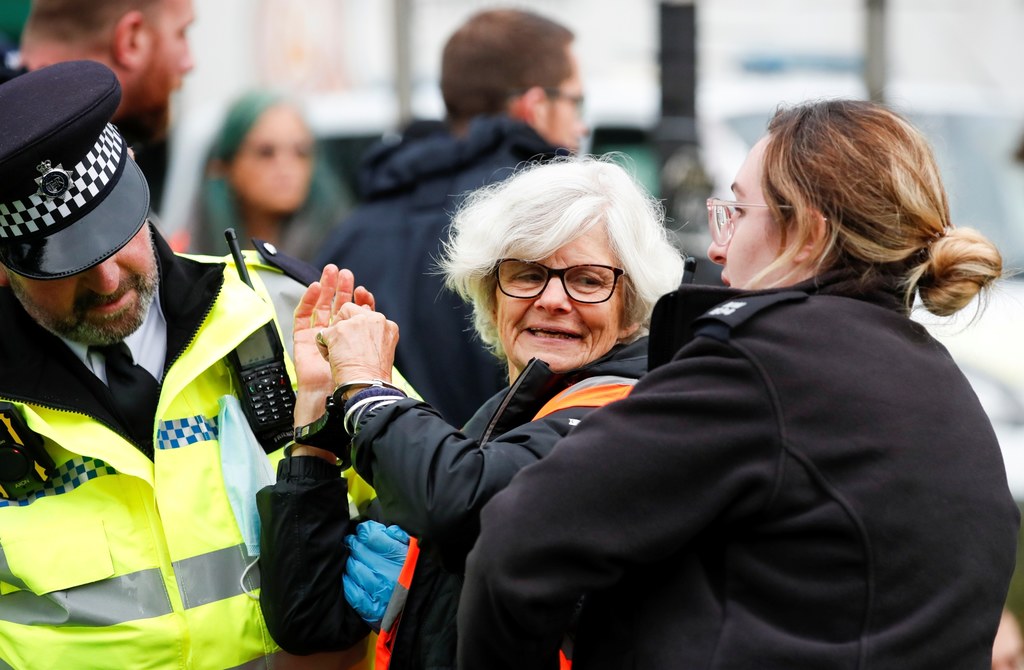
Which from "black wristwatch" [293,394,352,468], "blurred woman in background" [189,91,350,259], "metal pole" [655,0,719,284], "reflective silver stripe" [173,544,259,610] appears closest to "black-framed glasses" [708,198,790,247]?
"black wristwatch" [293,394,352,468]

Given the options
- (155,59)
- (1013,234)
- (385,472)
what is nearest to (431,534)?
(385,472)

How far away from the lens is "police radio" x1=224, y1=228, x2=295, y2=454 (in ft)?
8.21

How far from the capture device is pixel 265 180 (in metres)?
6.96

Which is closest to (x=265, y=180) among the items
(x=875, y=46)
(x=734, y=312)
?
(x=875, y=46)

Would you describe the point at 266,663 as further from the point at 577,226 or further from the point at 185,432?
the point at 577,226

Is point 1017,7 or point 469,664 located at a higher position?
point 469,664

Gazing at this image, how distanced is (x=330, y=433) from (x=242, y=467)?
21 cm

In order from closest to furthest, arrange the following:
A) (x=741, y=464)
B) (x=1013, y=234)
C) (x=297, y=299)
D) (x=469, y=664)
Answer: (x=741, y=464), (x=469, y=664), (x=297, y=299), (x=1013, y=234)

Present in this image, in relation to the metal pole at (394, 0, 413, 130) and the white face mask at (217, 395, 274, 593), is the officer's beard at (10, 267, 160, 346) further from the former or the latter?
the metal pole at (394, 0, 413, 130)

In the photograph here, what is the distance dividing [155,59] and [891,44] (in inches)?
306

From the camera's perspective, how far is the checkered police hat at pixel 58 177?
92.4 inches

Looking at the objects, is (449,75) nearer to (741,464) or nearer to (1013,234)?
Result: (741,464)

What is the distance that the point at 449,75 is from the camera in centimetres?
414

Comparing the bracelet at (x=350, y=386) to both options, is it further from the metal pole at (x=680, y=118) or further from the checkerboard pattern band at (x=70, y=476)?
the metal pole at (x=680, y=118)
